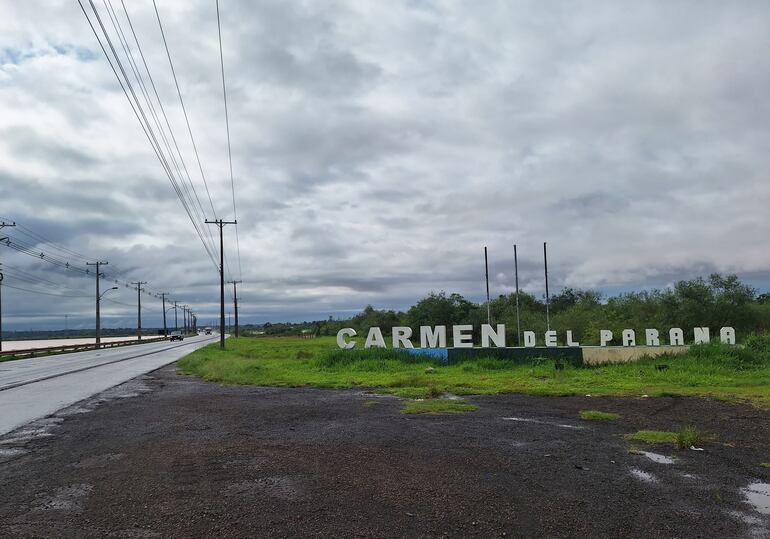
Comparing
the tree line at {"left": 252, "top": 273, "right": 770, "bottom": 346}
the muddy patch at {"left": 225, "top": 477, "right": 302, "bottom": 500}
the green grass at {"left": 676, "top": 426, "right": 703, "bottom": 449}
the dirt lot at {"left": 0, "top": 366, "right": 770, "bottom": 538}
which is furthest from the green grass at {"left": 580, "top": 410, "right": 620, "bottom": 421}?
the tree line at {"left": 252, "top": 273, "right": 770, "bottom": 346}

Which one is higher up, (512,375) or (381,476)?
(381,476)

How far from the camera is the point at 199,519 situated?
246 inches

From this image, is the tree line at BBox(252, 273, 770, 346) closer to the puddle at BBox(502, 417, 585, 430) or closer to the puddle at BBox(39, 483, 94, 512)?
the puddle at BBox(502, 417, 585, 430)

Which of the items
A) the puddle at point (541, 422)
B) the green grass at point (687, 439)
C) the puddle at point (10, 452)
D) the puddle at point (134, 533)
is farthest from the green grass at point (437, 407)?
the puddle at point (134, 533)

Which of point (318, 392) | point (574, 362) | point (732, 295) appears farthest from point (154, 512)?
point (732, 295)

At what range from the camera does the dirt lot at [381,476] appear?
6109 mm

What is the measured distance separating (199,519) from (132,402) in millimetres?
12137

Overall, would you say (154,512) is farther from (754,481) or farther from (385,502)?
(754,481)

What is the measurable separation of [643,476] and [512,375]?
15.4m

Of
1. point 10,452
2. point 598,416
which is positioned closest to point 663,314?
point 598,416

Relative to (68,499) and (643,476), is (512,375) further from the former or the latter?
(68,499)

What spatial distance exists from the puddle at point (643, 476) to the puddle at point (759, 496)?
102cm

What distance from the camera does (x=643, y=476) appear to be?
7.95 meters

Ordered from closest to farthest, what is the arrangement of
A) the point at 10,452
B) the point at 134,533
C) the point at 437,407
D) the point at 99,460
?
1. the point at 134,533
2. the point at 99,460
3. the point at 10,452
4. the point at 437,407
